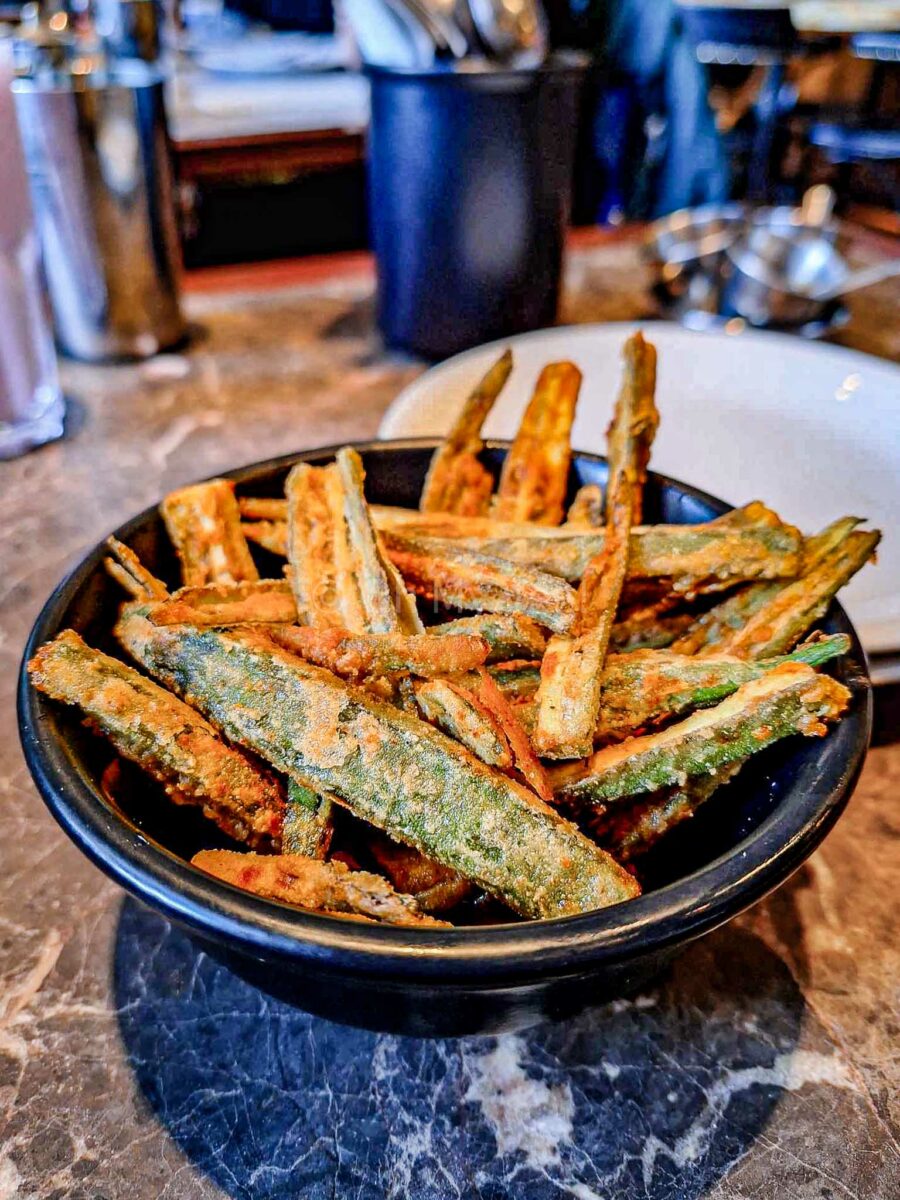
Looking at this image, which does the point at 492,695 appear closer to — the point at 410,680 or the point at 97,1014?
the point at 410,680

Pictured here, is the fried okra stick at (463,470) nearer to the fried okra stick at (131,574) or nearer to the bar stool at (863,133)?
the fried okra stick at (131,574)

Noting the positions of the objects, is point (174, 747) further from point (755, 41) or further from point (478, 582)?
point (755, 41)

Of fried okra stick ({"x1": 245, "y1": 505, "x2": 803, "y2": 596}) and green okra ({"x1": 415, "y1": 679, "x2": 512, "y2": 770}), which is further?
fried okra stick ({"x1": 245, "y1": 505, "x2": 803, "y2": 596})

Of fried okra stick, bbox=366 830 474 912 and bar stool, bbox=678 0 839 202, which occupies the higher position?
bar stool, bbox=678 0 839 202

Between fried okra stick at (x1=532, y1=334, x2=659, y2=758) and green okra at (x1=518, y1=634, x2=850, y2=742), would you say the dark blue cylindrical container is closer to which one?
fried okra stick at (x1=532, y1=334, x2=659, y2=758)

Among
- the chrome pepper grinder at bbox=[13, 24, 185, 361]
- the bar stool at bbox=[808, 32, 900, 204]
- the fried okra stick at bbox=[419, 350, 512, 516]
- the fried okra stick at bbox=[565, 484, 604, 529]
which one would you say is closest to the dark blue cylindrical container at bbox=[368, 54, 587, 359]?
the chrome pepper grinder at bbox=[13, 24, 185, 361]

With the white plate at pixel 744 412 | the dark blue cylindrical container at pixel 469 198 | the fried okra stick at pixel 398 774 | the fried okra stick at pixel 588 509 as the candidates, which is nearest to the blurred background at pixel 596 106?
the dark blue cylindrical container at pixel 469 198

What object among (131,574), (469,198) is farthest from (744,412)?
(131,574)
